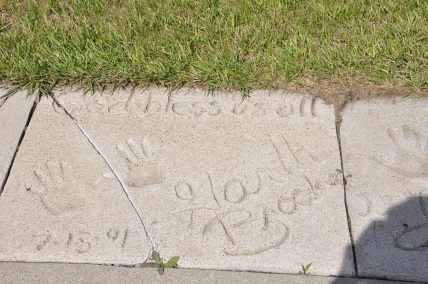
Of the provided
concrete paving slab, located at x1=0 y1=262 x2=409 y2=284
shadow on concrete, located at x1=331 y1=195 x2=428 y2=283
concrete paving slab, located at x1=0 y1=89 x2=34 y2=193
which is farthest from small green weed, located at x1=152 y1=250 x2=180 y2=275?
concrete paving slab, located at x1=0 y1=89 x2=34 y2=193

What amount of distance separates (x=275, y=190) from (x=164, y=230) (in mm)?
486

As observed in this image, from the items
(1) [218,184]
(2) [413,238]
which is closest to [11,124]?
(1) [218,184]

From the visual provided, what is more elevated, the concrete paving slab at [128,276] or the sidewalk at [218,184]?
the sidewalk at [218,184]

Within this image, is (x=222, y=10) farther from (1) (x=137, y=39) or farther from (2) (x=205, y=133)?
(2) (x=205, y=133)

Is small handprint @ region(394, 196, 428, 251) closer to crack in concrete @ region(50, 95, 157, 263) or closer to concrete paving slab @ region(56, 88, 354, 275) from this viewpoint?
concrete paving slab @ region(56, 88, 354, 275)

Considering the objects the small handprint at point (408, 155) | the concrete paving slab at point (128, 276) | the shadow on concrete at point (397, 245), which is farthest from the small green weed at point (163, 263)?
the small handprint at point (408, 155)

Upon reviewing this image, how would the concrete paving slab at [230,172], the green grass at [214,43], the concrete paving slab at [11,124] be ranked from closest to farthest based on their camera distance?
the concrete paving slab at [230,172], the concrete paving slab at [11,124], the green grass at [214,43]

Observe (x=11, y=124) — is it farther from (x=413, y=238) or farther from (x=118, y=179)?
(x=413, y=238)

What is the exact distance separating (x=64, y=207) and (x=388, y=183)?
4.36 feet

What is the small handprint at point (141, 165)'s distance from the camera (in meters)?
2.61

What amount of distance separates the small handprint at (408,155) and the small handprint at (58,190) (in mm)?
1272

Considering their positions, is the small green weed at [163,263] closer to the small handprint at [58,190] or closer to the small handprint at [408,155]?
the small handprint at [58,190]

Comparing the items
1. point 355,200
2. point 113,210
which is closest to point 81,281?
point 113,210

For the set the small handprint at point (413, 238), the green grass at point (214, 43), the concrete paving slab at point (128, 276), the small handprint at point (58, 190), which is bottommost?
the concrete paving slab at point (128, 276)
